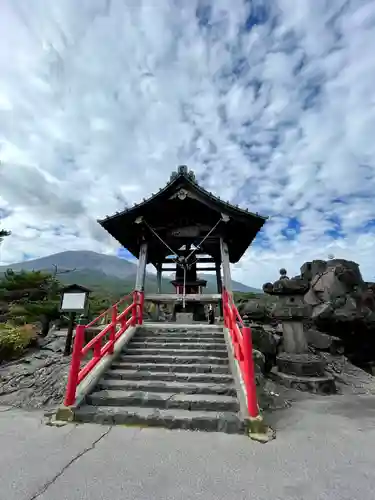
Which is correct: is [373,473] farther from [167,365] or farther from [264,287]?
[264,287]

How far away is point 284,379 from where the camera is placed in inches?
288

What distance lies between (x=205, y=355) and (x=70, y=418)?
3083 mm

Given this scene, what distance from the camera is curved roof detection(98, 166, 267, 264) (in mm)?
9398

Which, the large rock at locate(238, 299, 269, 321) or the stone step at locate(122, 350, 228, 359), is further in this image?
the large rock at locate(238, 299, 269, 321)

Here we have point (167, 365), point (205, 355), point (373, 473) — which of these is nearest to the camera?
point (373, 473)

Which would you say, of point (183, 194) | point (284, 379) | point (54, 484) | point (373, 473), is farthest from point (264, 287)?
point (54, 484)

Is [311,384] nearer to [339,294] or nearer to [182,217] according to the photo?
[182,217]

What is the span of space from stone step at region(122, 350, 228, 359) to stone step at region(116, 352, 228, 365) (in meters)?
0.13

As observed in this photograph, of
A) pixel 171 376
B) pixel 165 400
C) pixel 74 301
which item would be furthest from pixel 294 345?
pixel 74 301

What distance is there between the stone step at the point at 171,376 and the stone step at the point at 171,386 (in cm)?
9

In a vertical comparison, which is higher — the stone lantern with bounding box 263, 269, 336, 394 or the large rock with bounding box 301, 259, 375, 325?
the large rock with bounding box 301, 259, 375, 325

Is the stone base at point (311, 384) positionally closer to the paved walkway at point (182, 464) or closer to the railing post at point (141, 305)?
the paved walkway at point (182, 464)

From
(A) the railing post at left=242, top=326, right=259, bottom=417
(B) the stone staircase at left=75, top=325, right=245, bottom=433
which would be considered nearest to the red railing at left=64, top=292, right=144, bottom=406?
(B) the stone staircase at left=75, top=325, right=245, bottom=433

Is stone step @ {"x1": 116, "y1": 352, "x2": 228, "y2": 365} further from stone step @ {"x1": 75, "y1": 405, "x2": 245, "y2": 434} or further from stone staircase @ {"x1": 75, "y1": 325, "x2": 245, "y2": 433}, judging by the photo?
stone step @ {"x1": 75, "y1": 405, "x2": 245, "y2": 434}
